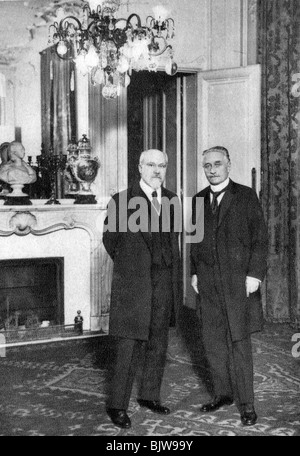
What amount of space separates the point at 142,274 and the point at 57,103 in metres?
2.83

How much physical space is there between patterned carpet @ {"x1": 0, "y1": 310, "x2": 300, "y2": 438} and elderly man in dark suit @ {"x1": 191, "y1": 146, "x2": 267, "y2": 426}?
0.19m

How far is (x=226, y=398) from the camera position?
376 centimetres

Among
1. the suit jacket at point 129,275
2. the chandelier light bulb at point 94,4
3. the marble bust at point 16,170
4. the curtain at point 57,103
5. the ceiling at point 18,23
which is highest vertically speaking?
the ceiling at point 18,23

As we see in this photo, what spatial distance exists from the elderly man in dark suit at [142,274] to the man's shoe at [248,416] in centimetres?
45

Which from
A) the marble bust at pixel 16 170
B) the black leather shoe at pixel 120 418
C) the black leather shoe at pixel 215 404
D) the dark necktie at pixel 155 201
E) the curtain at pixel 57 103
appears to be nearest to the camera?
the black leather shoe at pixel 120 418

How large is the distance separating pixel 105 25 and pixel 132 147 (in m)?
3.44

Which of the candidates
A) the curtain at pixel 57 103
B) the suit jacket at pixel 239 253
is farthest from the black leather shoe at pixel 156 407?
the curtain at pixel 57 103

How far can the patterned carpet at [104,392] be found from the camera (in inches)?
136

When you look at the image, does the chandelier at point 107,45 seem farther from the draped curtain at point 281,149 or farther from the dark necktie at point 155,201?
the draped curtain at point 281,149

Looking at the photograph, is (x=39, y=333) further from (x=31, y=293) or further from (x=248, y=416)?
(x=248, y=416)

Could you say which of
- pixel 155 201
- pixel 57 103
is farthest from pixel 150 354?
pixel 57 103

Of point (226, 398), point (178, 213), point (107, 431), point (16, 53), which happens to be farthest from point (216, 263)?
point (16, 53)
